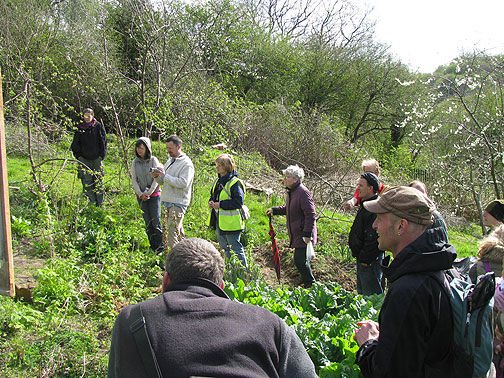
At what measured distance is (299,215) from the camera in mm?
5383

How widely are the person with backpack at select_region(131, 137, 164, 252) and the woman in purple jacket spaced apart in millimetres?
2071

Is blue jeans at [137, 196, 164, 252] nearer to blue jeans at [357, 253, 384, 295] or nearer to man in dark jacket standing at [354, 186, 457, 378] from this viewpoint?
blue jeans at [357, 253, 384, 295]

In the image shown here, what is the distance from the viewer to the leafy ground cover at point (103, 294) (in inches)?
128

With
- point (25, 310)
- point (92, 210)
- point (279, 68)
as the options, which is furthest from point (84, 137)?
point (279, 68)

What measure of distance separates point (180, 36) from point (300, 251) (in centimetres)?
836

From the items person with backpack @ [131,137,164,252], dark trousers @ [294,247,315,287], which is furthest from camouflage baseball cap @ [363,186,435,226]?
person with backpack @ [131,137,164,252]

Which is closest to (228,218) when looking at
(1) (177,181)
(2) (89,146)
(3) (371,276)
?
(1) (177,181)

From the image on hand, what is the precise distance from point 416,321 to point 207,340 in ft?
3.09

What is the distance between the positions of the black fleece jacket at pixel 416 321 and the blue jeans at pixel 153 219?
4.89 meters

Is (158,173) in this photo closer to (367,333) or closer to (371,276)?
(371,276)

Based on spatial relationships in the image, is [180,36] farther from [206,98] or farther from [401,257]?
[401,257]

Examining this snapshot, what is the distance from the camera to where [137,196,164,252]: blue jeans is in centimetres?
636

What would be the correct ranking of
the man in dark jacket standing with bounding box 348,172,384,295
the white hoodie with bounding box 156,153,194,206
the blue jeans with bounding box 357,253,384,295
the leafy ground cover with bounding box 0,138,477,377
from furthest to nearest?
the white hoodie with bounding box 156,153,194,206, the blue jeans with bounding box 357,253,384,295, the man in dark jacket standing with bounding box 348,172,384,295, the leafy ground cover with bounding box 0,138,477,377

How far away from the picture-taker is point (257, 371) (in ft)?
5.32
